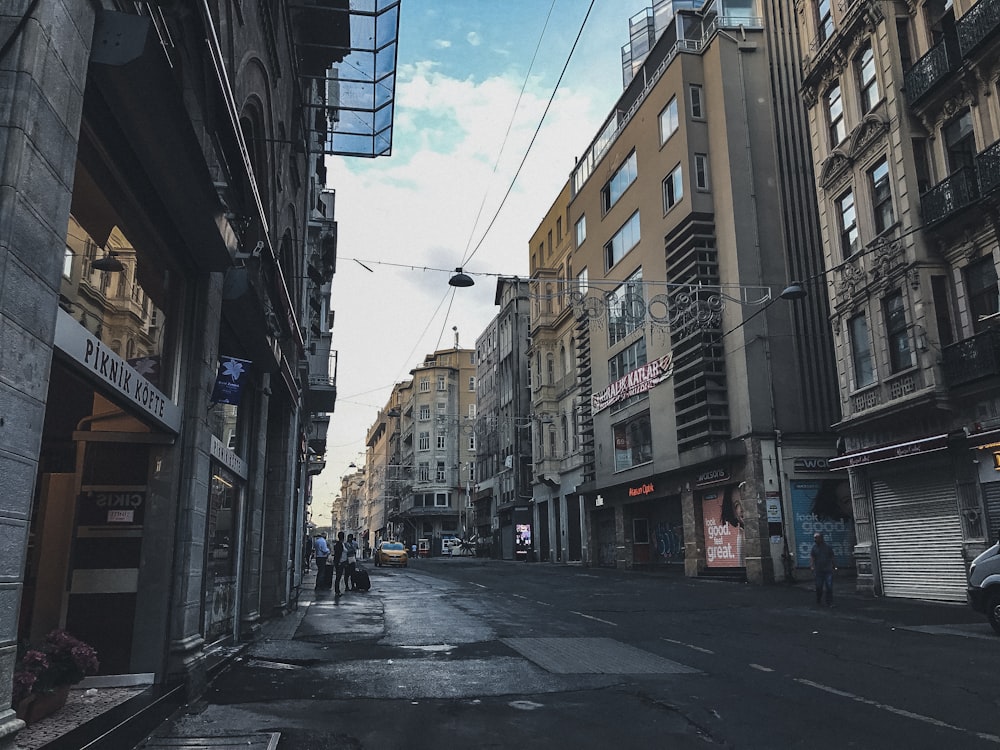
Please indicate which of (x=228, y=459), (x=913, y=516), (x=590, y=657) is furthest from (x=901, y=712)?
(x=913, y=516)

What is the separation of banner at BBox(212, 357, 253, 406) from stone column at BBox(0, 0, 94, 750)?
15.1ft

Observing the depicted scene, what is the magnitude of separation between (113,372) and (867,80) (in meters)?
22.1

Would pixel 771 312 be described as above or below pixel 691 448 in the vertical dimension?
above

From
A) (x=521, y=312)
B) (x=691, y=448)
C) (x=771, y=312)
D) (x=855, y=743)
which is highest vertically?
(x=521, y=312)

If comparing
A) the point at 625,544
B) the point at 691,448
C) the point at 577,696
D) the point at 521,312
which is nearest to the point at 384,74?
the point at 577,696

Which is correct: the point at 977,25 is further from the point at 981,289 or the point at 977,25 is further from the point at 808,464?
the point at 808,464

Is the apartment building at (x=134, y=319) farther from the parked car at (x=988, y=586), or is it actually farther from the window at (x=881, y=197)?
the window at (x=881, y=197)

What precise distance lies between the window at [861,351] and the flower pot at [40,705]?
2070 cm

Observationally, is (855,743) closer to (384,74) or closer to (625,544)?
(384,74)

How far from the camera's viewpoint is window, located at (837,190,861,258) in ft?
73.6

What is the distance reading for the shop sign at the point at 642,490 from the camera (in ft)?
117

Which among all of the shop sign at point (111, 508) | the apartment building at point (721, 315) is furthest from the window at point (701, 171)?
the shop sign at point (111, 508)

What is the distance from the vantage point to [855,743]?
5.83 meters

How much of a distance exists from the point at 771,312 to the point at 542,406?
26436 mm
